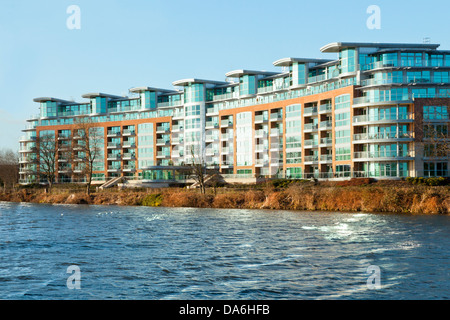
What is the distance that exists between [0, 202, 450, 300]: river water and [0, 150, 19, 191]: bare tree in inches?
3862

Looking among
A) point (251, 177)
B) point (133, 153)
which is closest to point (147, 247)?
point (251, 177)

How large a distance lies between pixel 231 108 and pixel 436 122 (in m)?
42.6

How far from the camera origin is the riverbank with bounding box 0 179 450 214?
51.4 m

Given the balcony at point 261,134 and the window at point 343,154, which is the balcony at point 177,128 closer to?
the balcony at point 261,134

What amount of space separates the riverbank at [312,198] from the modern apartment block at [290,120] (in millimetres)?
9384

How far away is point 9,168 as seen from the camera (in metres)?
142

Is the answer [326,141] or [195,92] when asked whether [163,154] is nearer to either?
[195,92]

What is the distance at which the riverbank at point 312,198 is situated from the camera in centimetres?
5138

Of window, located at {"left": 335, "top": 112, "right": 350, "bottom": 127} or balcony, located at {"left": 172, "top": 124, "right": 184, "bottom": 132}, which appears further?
balcony, located at {"left": 172, "top": 124, "right": 184, "bottom": 132}

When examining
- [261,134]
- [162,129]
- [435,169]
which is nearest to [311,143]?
[261,134]

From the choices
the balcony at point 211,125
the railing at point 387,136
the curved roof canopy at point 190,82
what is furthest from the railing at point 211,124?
Result: the railing at point 387,136

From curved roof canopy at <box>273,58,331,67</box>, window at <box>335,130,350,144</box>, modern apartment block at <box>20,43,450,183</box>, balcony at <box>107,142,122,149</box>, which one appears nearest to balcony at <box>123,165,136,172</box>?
modern apartment block at <box>20,43,450,183</box>

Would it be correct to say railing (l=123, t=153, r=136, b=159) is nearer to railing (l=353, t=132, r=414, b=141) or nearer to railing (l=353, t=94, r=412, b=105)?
railing (l=353, t=94, r=412, b=105)
